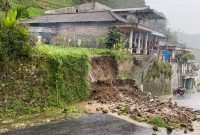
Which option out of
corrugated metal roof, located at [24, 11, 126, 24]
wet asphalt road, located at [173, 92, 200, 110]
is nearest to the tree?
corrugated metal roof, located at [24, 11, 126, 24]

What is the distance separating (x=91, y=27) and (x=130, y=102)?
50.5 feet

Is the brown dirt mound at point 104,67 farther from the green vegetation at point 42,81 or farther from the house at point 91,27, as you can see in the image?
the house at point 91,27

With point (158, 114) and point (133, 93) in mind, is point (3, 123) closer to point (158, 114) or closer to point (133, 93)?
point (158, 114)

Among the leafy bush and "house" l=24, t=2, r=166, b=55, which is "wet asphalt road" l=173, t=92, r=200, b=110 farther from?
the leafy bush

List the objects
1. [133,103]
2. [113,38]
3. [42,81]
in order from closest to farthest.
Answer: [42,81] → [133,103] → [113,38]

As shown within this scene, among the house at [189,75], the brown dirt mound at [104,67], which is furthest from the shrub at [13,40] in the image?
the house at [189,75]

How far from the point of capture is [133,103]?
2691cm

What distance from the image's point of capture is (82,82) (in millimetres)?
26781

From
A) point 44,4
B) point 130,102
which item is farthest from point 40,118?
point 44,4

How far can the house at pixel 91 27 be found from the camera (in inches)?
1534

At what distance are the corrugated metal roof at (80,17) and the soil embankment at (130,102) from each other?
765cm

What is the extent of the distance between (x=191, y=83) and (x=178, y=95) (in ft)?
71.6

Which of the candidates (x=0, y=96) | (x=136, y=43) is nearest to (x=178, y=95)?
(x=136, y=43)

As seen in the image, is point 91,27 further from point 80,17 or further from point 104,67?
point 104,67
